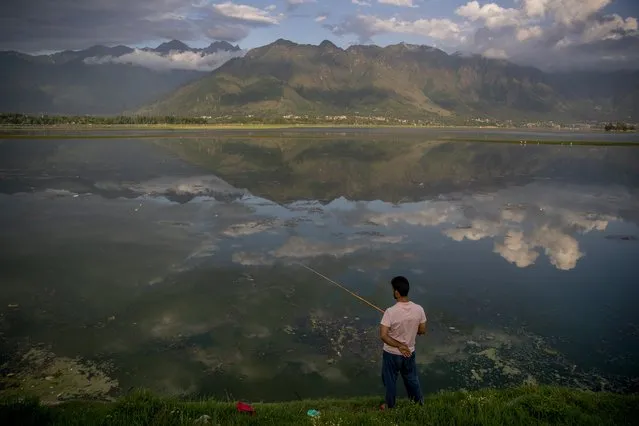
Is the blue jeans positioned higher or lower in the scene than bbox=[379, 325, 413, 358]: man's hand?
lower

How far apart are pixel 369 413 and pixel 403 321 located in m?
1.98

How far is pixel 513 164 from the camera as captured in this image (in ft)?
218

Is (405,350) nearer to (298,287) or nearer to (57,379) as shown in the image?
(57,379)

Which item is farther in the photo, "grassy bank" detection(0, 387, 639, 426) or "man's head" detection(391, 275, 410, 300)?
"man's head" detection(391, 275, 410, 300)

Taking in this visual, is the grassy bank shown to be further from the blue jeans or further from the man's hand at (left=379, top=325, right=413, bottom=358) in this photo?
the man's hand at (left=379, top=325, right=413, bottom=358)

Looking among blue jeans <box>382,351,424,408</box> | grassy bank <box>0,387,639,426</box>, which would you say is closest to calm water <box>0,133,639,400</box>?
grassy bank <box>0,387,639,426</box>

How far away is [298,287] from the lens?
1853 cm

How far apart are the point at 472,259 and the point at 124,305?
15490 millimetres

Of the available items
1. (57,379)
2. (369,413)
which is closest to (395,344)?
(369,413)

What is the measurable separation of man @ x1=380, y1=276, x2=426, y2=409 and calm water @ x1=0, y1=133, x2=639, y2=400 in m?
2.69

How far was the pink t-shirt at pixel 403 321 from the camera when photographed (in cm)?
891

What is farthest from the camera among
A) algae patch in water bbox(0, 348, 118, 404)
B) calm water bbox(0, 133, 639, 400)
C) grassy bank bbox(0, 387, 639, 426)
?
calm water bbox(0, 133, 639, 400)

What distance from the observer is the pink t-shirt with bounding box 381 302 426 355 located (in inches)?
351

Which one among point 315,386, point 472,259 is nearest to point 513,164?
point 472,259
